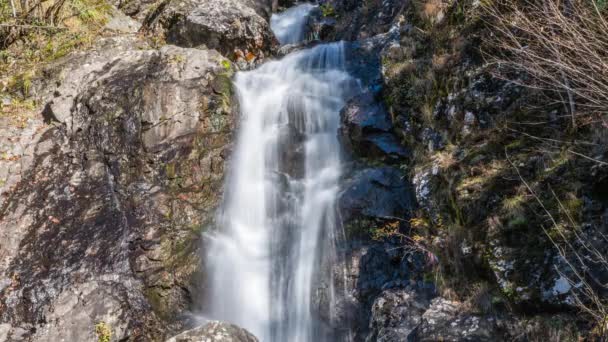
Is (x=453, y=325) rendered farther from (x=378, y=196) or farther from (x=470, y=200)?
(x=378, y=196)

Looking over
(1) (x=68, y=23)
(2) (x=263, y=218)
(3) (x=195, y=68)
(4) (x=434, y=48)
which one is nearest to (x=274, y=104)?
(3) (x=195, y=68)

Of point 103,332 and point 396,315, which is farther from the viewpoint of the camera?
point 103,332

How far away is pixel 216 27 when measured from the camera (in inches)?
399

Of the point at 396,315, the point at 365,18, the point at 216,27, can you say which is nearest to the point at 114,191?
the point at 216,27

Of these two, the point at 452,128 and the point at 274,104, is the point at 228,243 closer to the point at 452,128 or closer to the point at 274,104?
the point at 274,104

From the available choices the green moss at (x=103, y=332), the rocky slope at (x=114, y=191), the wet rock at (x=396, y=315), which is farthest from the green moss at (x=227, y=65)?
the wet rock at (x=396, y=315)

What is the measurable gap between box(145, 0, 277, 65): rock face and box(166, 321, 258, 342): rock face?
6.84 m

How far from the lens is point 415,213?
5777 mm

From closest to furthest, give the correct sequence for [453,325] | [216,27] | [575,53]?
[575,53], [453,325], [216,27]

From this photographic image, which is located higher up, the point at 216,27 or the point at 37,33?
the point at 37,33

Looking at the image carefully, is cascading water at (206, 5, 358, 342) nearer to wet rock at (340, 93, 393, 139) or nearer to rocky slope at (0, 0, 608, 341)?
rocky slope at (0, 0, 608, 341)

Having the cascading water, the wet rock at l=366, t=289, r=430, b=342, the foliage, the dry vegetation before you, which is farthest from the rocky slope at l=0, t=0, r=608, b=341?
the foliage

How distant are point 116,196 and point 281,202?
9.08ft

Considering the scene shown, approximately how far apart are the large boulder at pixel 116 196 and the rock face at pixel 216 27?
1063 millimetres
